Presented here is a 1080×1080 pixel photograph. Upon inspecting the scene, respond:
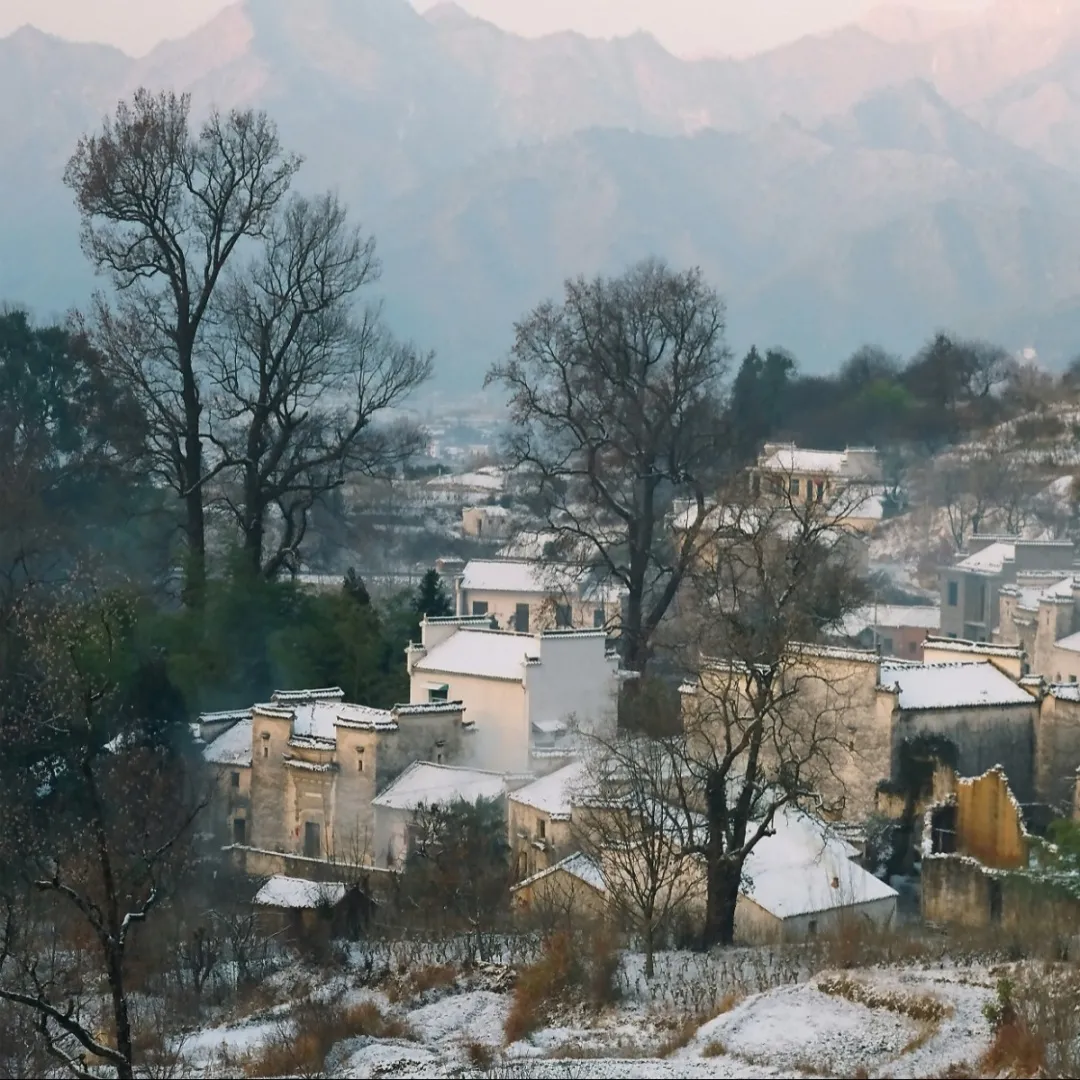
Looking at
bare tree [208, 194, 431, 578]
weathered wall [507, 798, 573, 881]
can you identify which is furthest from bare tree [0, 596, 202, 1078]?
bare tree [208, 194, 431, 578]

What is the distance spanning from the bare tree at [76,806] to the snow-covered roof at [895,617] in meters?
18.7

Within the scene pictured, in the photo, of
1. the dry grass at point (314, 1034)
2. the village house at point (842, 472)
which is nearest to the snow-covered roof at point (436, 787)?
the dry grass at point (314, 1034)

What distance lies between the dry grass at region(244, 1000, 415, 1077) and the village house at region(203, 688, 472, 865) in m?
8.49

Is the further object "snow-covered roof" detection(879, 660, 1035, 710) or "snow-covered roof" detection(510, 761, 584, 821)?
"snow-covered roof" detection(879, 660, 1035, 710)

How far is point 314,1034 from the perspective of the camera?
1320cm

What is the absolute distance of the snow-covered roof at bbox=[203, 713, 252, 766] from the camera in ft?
78.3

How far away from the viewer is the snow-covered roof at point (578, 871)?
19.3 metres

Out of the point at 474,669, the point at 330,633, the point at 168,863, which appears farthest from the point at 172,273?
the point at 168,863

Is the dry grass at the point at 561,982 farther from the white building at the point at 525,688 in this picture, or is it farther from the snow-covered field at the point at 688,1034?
the white building at the point at 525,688

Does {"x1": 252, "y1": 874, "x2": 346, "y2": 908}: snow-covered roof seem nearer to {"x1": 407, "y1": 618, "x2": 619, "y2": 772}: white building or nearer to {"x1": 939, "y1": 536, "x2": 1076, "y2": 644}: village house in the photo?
{"x1": 407, "y1": 618, "x2": 619, "y2": 772}: white building

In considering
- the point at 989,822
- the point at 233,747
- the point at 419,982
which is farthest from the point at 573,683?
the point at 419,982

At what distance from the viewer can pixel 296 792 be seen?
2347 centimetres

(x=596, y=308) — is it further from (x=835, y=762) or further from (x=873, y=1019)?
(x=873, y=1019)

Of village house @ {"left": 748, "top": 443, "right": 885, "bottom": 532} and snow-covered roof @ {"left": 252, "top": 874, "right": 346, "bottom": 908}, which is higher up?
village house @ {"left": 748, "top": 443, "right": 885, "bottom": 532}
